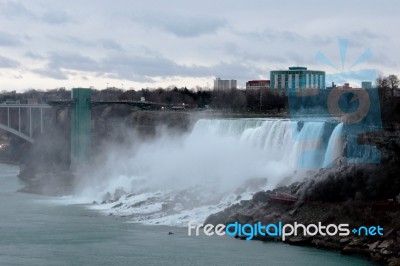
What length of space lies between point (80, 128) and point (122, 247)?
1923 centimetres

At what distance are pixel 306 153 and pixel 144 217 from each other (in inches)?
208

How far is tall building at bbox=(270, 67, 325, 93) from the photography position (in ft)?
171

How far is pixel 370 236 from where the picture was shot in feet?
56.6

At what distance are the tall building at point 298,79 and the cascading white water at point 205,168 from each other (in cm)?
1807

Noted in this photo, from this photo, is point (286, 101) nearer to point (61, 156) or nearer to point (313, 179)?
point (61, 156)

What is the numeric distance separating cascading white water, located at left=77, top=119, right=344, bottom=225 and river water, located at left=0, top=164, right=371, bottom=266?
178cm

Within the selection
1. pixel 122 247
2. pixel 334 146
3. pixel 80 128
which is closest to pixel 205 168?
pixel 334 146

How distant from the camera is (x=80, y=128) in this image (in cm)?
3631

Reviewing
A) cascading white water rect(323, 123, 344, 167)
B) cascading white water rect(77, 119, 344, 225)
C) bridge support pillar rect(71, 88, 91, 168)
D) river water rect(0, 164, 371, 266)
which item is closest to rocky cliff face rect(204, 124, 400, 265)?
river water rect(0, 164, 371, 266)

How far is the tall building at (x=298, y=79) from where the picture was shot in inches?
2047

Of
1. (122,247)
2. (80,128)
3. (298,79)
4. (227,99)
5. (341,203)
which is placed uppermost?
(298,79)

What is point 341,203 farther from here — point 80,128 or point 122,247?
point 80,128

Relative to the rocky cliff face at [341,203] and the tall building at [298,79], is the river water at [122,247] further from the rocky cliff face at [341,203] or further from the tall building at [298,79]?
the tall building at [298,79]

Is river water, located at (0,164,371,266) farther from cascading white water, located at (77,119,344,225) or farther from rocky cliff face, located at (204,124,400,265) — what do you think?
cascading white water, located at (77,119,344,225)
